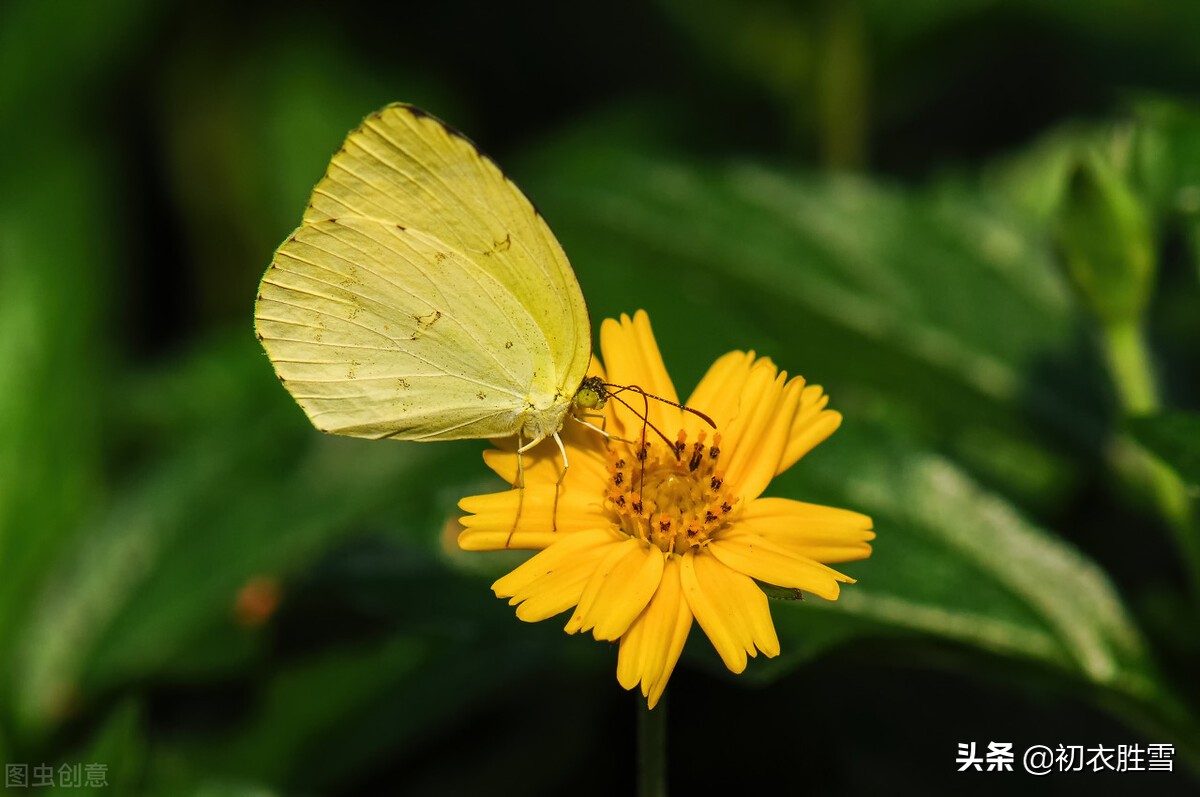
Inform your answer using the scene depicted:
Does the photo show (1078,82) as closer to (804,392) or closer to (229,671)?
(804,392)

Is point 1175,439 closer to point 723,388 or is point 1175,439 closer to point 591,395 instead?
point 723,388

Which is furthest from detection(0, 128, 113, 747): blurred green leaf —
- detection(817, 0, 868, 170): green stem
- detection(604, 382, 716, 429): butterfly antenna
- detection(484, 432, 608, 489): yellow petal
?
detection(817, 0, 868, 170): green stem

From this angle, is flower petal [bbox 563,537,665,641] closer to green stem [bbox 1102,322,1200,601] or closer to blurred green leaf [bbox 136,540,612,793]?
blurred green leaf [bbox 136,540,612,793]

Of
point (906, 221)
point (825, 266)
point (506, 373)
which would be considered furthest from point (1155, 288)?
point (506, 373)

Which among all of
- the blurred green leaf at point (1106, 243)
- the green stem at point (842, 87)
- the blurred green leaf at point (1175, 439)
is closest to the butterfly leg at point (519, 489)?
the blurred green leaf at point (1175, 439)

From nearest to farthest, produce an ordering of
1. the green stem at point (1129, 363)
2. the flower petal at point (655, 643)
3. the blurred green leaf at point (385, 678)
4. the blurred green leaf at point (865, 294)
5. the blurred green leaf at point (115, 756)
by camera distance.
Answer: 1. the flower petal at point (655, 643)
2. the blurred green leaf at point (115, 756)
3. the blurred green leaf at point (385, 678)
4. the green stem at point (1129, 363)
5. the blurred green leaf at point (865, 294)

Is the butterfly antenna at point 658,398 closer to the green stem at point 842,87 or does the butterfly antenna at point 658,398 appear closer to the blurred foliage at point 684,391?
the blurred foliage at point 684,391

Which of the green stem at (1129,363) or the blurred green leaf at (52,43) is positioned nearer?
the green stem at (1129,363)
